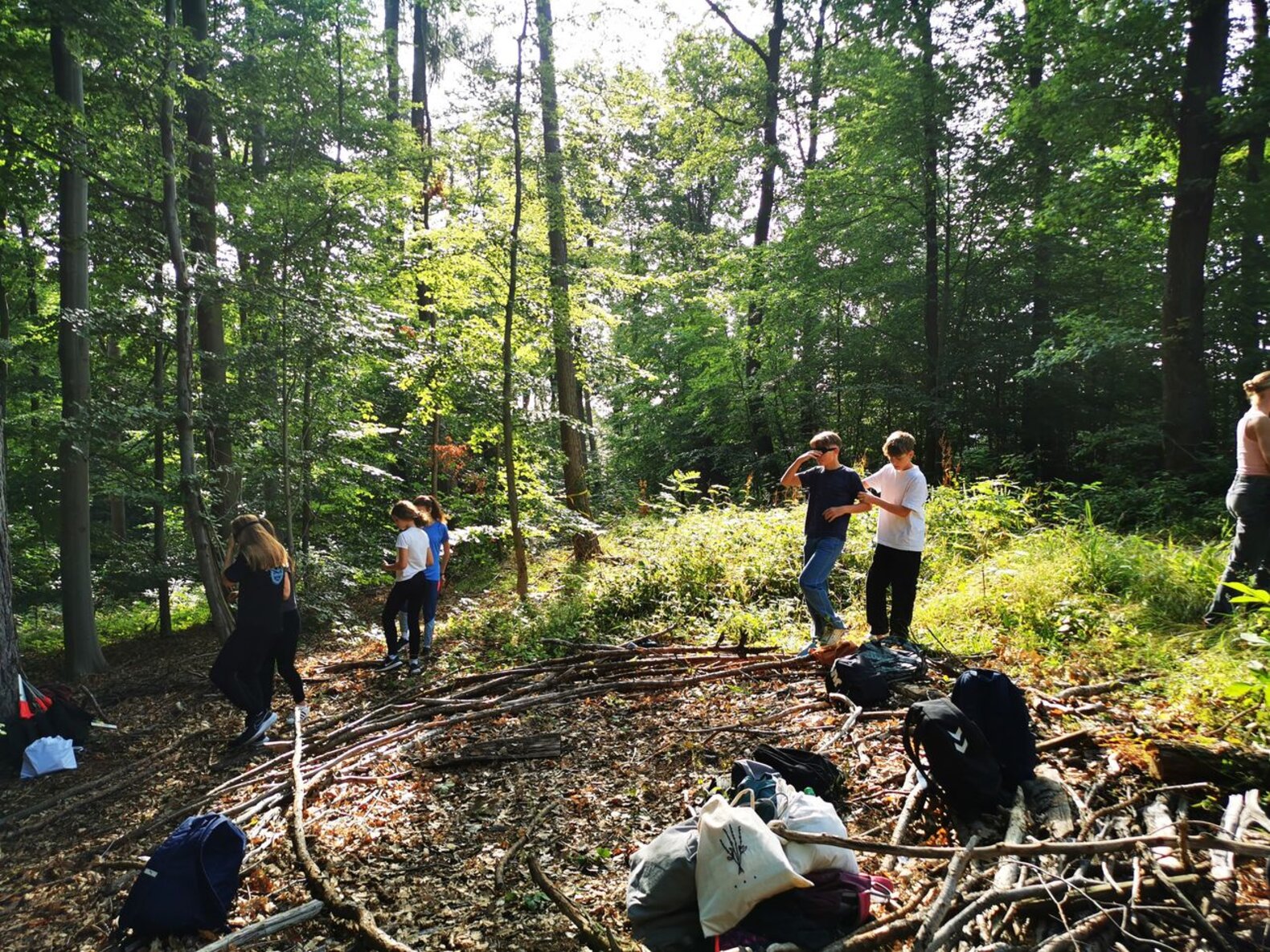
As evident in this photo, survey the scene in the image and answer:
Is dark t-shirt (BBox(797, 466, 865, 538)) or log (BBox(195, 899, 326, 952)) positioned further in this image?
dark t-shirt (BBox(797, 466, 865, 538))

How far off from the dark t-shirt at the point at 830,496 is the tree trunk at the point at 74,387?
26.3 ft

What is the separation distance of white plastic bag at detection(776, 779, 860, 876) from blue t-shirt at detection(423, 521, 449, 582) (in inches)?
212

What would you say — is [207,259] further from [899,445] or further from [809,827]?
[809,827]

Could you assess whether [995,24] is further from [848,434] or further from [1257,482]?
[1257,482]

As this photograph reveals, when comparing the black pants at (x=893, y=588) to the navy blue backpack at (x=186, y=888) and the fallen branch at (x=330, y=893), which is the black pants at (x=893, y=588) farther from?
the navy blue backpack at (x=186, y=888)

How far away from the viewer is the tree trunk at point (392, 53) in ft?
44.0

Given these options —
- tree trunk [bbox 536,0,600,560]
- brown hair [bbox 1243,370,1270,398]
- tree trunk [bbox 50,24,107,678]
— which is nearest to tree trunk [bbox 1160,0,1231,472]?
brown hair [bbox 1243,370,1270,398]

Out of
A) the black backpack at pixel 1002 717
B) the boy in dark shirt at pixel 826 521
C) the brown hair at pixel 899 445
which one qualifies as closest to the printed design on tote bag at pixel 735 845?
the black backpack at pixel 1002 717

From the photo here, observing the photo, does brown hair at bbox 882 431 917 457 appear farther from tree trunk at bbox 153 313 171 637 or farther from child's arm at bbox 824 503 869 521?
tree trunk at bbox 153 313 171 637

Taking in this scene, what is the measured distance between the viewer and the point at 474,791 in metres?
4.44

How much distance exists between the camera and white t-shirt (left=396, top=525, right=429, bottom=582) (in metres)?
7.28

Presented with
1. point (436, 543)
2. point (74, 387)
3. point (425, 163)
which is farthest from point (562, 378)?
point (74, 387)

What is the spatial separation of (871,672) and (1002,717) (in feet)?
4.34

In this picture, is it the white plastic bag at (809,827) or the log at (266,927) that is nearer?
the white plastic bag at (809,827)
